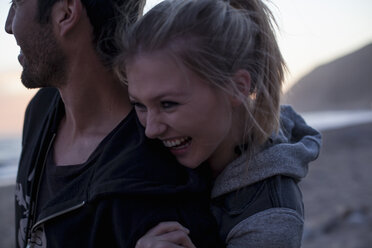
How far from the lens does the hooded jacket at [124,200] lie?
158 cm

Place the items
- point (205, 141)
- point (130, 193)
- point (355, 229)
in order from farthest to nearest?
1. point (355, 229)
2. point (205, 141)
3. point (130, 193)

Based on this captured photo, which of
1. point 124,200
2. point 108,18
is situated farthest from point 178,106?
point 108,18

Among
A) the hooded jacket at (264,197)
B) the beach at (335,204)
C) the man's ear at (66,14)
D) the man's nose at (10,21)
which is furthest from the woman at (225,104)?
the beach at (335,204)

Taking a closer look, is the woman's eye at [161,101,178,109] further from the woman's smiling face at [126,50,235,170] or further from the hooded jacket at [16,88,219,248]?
the hooded jacket at [16,88,219,248]

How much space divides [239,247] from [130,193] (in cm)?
51

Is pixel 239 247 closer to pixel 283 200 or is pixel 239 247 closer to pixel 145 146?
pixel 283 200

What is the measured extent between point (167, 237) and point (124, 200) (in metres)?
0.25

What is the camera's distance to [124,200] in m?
1.60

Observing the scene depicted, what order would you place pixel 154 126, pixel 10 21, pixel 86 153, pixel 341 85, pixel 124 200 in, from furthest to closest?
pixel 341 85
pixel 10 21
pixel 86 153
pixel 154 126
pixel 124 200

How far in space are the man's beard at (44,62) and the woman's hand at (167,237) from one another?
1.06 metres

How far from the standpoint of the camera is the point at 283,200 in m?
1.64

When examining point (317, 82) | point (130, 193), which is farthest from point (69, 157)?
point (317, 82)

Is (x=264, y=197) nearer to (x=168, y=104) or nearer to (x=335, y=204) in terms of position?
(x=168, y=104)

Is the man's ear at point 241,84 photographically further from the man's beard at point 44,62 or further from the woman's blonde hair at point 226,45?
the man's beard at point 44,62
